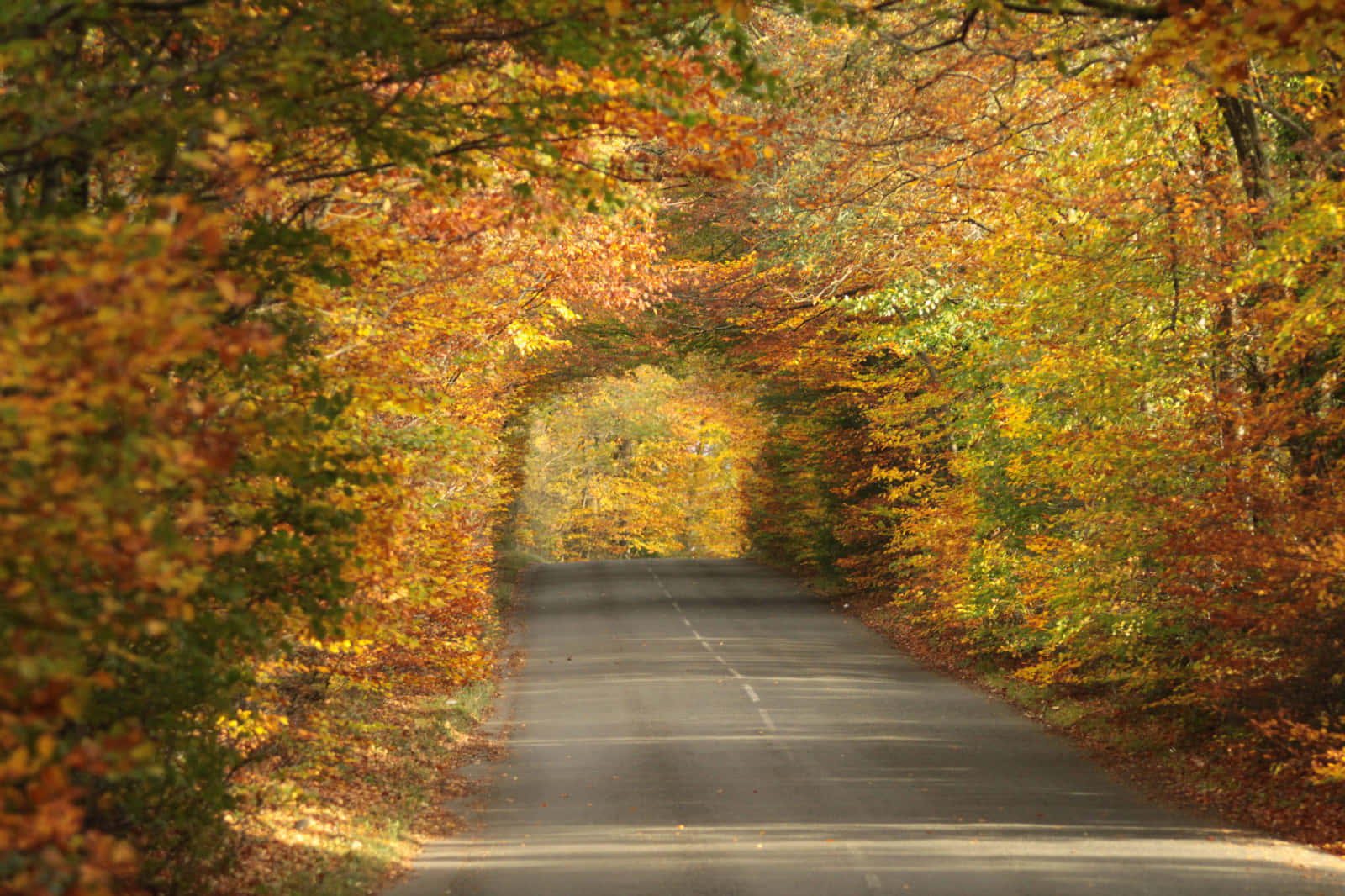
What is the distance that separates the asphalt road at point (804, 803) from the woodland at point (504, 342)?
110cm

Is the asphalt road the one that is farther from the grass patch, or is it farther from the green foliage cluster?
the green foliage cluster

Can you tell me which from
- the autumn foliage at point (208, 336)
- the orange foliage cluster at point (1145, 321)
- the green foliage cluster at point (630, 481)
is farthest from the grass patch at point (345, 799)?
the green foliage cluster at point (630, 481)

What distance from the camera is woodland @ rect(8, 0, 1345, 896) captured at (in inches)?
175

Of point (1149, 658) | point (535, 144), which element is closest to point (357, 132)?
point (535, 144)

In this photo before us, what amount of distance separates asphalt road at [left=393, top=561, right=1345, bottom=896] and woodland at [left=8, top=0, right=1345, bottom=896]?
3.60ft

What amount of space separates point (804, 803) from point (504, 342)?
8.97 meters

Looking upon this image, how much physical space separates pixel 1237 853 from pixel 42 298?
9.84 meters

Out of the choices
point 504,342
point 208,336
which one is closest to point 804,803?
point 504,342

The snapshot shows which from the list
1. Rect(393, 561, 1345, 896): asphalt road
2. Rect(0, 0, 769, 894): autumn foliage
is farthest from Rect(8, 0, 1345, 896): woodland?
Rect(393, 561, 1345, 896): asphalt road

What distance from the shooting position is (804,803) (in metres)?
12.2

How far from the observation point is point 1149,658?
13461mm

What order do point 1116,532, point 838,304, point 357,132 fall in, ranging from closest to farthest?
point 357,132
point 1116,532
point 838,304

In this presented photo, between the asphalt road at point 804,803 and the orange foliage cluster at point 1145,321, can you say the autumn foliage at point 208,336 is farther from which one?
the asphalt road at point 804,803

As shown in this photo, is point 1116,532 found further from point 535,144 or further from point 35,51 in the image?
point 35,51
